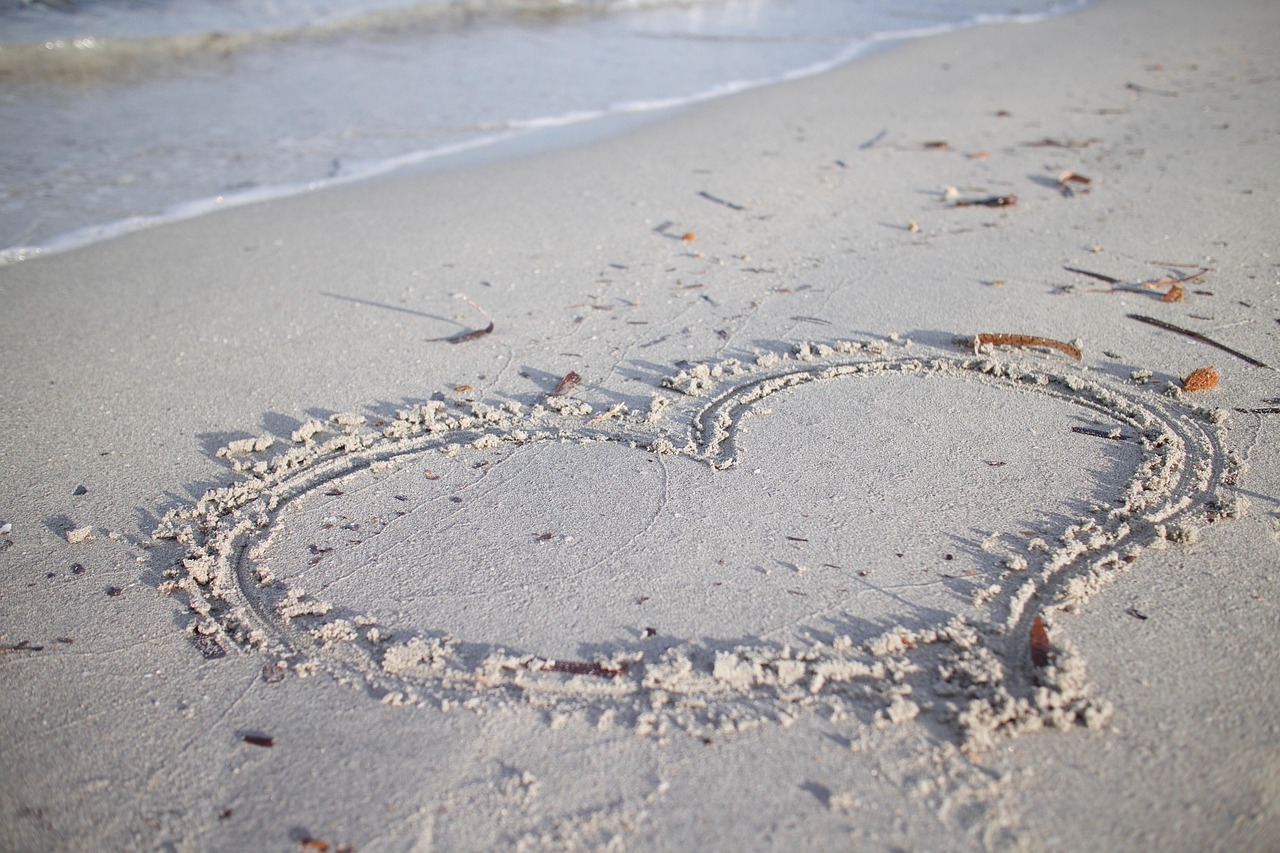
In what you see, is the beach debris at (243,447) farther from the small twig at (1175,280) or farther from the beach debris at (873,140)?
the beach debris at (873,140)

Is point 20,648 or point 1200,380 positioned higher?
point 1200,380

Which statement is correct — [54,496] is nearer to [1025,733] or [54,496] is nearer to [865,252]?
[1025,733]

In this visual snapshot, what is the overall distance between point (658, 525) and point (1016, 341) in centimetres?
179

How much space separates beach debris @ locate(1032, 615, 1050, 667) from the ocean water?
199 inches

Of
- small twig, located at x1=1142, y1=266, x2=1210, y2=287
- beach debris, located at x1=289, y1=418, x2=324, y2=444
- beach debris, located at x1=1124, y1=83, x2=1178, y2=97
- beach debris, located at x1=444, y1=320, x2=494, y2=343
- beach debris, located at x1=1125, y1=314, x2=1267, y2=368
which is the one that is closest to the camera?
beach debris, located at x1=289, y1=418, x2=324, y2=444

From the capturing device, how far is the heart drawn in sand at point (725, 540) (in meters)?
1.99

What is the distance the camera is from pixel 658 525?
2.52 metres

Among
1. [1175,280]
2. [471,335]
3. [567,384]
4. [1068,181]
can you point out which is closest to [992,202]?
[1068,181]

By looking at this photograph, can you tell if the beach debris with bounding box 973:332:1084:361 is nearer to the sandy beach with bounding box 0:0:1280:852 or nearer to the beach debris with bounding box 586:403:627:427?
the sandy beach with bounding box 0:0:1280:852

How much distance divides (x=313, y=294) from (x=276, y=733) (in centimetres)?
257

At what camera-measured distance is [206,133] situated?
6.53 metres

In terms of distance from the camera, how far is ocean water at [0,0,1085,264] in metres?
5.61

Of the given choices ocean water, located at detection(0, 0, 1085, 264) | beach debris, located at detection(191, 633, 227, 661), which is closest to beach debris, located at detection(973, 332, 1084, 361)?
beach debris, located at detection(191, 633, 227, 661)

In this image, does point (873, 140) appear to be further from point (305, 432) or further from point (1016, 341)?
point (305, 432)
